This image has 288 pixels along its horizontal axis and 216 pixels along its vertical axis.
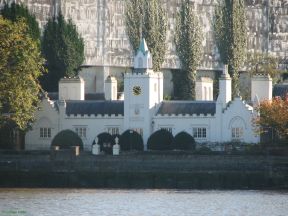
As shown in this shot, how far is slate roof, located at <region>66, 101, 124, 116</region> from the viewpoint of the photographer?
134375 millimetres

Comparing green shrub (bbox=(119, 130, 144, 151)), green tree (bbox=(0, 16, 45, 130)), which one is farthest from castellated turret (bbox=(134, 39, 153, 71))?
green tree (bbox=(0, 16, 45, 130))

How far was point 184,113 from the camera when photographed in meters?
134

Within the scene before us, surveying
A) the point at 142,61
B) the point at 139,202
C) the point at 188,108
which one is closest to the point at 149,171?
the point at 188,108

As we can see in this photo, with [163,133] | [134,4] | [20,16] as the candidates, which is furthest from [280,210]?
[134,4]

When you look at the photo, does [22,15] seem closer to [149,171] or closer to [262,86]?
[262,86]

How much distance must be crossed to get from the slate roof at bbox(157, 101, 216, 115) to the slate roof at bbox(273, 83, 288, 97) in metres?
6.77

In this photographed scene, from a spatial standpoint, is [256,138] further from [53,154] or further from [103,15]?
[103,15]

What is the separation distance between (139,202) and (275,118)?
878 inches

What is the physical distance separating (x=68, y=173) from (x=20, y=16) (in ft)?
69.9

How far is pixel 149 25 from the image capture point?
5935 inches

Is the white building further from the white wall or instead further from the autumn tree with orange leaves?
the autumn tree with orange leaves

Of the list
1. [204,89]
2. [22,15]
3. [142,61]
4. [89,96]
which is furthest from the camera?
[22,15]

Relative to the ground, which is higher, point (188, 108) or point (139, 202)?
point (188, 108)

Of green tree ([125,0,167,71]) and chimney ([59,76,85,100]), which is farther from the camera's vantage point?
green tree ([125,0,167,71])
